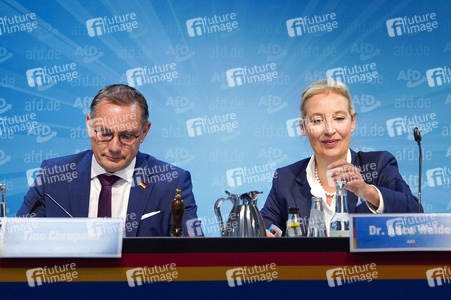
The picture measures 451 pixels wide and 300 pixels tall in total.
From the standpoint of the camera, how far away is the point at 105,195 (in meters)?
2.58

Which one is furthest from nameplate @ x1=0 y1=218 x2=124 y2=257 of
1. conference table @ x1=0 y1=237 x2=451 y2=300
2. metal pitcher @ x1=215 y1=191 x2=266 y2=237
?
metal pitcher @ x1=215 y1=191 x2=266 y2=237

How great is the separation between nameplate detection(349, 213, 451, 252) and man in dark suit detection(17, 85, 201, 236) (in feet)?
3.44

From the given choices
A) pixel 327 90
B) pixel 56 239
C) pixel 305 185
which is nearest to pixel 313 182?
pixel 305 185

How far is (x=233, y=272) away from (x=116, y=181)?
114 cm

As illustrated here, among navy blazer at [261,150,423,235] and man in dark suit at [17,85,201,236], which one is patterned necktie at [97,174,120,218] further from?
navy blazer at [261,150,423,235]

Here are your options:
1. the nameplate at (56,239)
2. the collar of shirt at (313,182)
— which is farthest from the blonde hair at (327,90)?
the nameplate at (56,239)

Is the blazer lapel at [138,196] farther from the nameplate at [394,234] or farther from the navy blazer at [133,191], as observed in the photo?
the nameplate at [394,234]

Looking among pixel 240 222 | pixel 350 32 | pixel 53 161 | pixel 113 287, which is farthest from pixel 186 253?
pixel 350 32

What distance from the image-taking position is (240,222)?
2020 millimetres

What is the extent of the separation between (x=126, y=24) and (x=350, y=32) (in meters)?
1.48

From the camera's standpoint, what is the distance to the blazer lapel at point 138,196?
2545 millimetres

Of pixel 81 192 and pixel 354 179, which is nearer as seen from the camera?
pixel 354 179

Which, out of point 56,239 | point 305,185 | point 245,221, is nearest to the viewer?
point 56,239

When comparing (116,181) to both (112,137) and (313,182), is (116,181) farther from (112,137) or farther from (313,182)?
(313,182)
